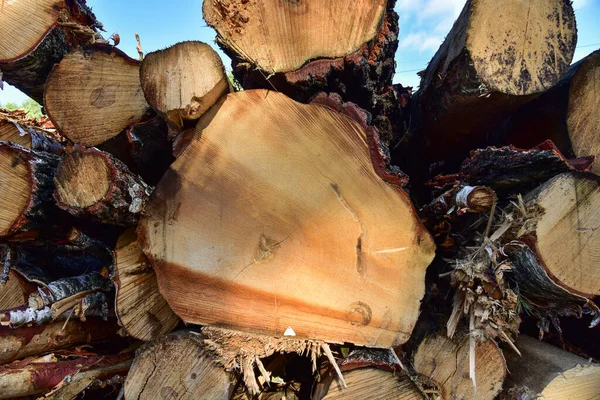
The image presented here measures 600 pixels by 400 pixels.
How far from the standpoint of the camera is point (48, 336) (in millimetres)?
1548

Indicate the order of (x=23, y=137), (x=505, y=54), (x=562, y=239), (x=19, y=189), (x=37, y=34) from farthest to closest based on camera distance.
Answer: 1. (x=23, y=137)
2. (x=37, y=34)
3. (x=19, y=189)
4. (x=505, y=54)
5. (x=562, y=239)

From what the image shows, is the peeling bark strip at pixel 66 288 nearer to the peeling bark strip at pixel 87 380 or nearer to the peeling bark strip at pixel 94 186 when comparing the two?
the peeling bark strip at pixel 87 380

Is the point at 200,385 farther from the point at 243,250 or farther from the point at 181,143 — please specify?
the point at 181,143

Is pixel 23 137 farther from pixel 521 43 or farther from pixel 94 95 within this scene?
pixel 521 43

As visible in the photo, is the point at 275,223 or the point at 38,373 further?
the point at 38,373

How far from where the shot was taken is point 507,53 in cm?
137

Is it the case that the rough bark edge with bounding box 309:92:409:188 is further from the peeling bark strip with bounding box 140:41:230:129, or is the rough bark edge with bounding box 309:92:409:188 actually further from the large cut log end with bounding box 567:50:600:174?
the large cut log end with bounding box 567:50:600:174

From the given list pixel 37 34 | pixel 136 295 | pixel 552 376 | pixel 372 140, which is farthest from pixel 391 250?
pixel 37 34

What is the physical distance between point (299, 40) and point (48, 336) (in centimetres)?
142

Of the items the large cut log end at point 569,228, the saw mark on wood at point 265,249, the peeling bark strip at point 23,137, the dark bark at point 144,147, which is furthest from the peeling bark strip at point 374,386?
the peeling bark strip at point 23,137

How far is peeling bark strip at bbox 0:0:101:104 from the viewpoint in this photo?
159 centimetres

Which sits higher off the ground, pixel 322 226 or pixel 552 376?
pixel 322 226

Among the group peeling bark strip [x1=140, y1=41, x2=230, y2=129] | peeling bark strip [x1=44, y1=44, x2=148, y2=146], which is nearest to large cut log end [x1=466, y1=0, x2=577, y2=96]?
peeling bark strip [x1=140, y1=41, x2=230, y2=129]

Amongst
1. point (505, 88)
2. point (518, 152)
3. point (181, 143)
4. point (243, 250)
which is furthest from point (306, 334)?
point (505, 88)
